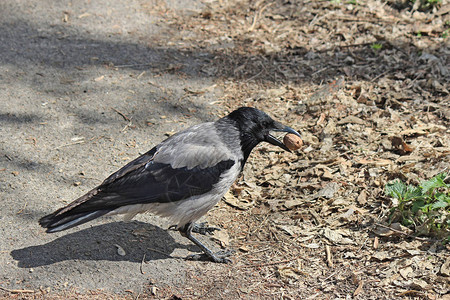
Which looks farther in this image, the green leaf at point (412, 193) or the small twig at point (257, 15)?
the small twig at point (257, 15)

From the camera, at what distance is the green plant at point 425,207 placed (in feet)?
14.6

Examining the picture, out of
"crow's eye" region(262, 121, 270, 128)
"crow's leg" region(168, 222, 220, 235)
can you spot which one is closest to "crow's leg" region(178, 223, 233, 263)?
"crow's leg" region(168, 222, 220, 235)

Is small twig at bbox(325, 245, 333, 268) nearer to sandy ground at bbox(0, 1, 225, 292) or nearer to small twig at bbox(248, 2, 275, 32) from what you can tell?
sandy ground at bbox(0, 1, 225, 292)

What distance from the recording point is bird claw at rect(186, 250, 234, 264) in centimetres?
474

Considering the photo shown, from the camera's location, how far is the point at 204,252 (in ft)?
15.8

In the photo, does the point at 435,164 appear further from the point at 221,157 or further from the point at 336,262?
the point at 221,157

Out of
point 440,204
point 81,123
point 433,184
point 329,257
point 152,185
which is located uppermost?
point 433,184

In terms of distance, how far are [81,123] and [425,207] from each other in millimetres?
4078

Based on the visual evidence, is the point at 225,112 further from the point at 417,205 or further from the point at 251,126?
the point at 417,205

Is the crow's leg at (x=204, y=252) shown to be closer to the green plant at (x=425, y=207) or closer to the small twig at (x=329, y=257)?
the small twig at (x=329, y=257)

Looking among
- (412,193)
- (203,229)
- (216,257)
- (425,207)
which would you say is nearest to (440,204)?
(425,207)

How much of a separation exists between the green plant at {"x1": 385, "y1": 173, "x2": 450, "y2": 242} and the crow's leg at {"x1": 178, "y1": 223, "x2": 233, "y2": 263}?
5.16 ft

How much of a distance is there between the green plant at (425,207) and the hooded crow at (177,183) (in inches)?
58.4

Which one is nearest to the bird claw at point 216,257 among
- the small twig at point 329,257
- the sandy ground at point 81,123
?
the sandy ground at point 81,123
